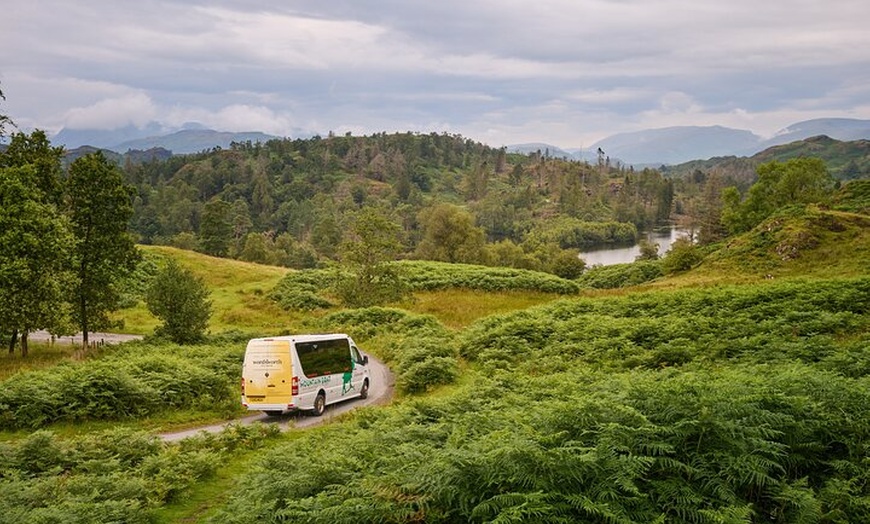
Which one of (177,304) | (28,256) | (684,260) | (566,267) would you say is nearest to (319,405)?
(177,304)

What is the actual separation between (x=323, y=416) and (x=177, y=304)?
15.2 meters

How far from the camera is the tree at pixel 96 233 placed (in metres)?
31.6

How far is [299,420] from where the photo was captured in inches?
877

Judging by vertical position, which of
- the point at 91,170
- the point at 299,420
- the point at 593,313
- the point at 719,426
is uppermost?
the point at 91,170

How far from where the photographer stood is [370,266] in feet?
162

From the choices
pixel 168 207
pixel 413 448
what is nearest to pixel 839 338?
pixel 413 448

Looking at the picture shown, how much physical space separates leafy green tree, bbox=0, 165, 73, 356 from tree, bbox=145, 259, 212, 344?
4854mm

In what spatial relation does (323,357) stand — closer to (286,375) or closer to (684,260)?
(286,375)

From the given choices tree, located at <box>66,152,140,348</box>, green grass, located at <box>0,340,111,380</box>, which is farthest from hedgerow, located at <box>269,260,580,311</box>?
green grass, located at <box>0,340,111,380</box>

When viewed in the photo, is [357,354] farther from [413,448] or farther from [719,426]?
[719,426]

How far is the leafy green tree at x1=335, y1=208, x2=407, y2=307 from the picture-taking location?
48.5 meters

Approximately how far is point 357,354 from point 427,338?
6638 mm

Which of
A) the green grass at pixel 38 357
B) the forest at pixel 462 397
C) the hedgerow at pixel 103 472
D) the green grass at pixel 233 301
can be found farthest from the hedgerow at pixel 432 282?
the hedgerow at pixel 103 472

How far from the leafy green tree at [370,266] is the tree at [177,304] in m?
15.7
